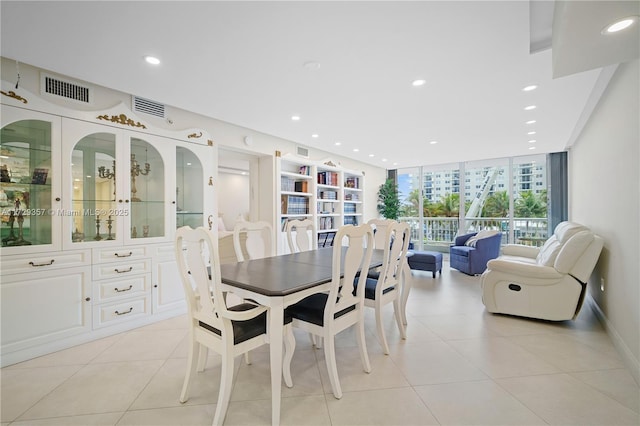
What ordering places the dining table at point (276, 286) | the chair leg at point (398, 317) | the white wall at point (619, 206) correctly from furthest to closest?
the chair leg at point (398, 317) < the white wall at point (619, 206) < the dining table at point (276, 286)

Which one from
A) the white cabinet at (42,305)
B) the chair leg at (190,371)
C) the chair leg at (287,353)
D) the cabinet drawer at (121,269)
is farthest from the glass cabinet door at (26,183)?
the chair leg at (287,353)

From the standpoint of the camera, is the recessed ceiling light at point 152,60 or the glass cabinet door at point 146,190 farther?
the glass cabinet door at point 146,190

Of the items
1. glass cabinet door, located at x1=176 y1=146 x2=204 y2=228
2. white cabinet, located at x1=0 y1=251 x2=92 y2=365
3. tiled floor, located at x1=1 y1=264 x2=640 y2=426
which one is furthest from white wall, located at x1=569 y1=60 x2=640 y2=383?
Answer: white cabinet, located at x1=0 y1=251 x2=92 y2=365

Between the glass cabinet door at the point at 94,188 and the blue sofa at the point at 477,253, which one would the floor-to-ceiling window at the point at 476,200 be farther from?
the glass cabinet door at the point at 94,188

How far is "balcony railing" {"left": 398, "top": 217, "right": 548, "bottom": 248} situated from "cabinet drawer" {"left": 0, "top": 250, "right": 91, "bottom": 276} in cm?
542

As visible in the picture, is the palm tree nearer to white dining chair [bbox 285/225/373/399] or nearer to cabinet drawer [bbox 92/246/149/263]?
white dining chair [bbox 285/225/373/399]

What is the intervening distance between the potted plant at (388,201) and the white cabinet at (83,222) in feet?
17.7

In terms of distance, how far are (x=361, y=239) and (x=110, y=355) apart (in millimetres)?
2317

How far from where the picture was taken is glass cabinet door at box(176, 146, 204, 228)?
11.3 ft

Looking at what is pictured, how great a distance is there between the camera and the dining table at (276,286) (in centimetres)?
163

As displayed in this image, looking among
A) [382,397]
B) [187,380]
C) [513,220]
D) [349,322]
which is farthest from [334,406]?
[513,220]

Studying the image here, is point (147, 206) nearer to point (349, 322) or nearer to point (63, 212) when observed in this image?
point (63, 212)

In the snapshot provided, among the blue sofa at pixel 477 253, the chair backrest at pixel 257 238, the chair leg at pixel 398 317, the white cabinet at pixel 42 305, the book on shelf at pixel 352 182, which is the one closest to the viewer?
the white cabinet at pixel 42 305

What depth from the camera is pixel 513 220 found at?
6.73 meters
